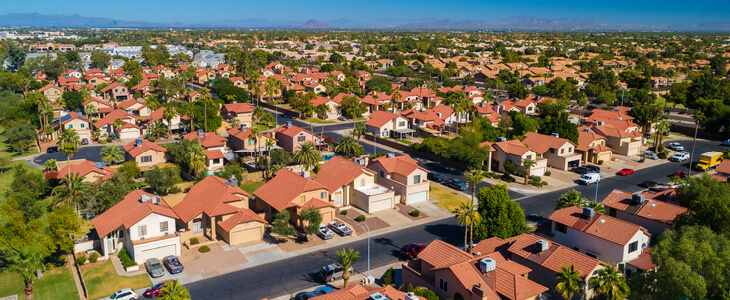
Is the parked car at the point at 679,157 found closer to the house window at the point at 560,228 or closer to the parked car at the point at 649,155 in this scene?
the parked car at the point at 649,155

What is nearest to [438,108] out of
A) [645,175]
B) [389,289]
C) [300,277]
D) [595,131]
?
[595,131]

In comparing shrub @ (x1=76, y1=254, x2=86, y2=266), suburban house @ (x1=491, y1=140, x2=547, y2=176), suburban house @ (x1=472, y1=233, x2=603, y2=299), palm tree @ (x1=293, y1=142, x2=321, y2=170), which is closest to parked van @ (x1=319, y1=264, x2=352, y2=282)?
suburban house @ (x1=472, y1=233, x2=603, y2=299)

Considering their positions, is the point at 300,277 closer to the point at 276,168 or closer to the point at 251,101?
the point at 276,168

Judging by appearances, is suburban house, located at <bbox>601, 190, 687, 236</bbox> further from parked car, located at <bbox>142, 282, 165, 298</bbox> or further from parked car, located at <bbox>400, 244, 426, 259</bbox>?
parked car, located at <bbox>142, 282, 165, 298</bbox>

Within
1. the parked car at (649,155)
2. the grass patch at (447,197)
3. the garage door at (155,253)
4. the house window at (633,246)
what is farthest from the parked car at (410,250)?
the parked car at (649,155)

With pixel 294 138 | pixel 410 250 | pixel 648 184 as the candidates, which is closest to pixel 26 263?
pixel 410 250

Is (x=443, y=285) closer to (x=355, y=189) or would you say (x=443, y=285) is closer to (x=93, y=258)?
(x=355, y=189)
